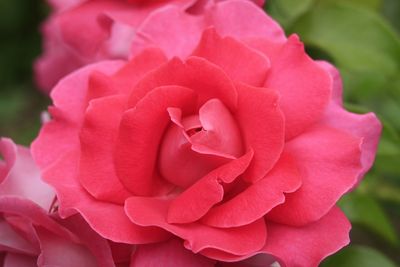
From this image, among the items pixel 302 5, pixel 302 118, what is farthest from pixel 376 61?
pixel 302 118

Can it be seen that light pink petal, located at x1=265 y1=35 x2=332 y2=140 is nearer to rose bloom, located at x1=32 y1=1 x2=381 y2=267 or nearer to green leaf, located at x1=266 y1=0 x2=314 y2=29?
rose bloom, located at x1=32 y1=1 x2=381 y2=267

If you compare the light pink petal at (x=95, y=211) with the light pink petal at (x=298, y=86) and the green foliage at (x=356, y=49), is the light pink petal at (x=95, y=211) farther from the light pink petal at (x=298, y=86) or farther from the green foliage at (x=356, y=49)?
the green foliage at (x=356, y=49)

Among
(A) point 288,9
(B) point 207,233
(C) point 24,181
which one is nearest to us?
(B) point 207,233

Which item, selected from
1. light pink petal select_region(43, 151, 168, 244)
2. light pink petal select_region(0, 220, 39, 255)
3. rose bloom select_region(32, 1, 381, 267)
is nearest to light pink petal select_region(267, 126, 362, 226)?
rose bloom select_region(32, 1, 381, 267)

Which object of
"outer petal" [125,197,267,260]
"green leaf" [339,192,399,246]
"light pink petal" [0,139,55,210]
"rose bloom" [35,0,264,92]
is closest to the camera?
"outer petal" [125,197,267,260]

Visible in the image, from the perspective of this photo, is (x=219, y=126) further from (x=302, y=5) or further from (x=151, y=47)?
(x=302, y=5)

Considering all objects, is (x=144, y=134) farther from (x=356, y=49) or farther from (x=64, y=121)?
(x=356, y=49)

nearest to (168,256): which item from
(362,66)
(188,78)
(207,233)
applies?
(207,233)
